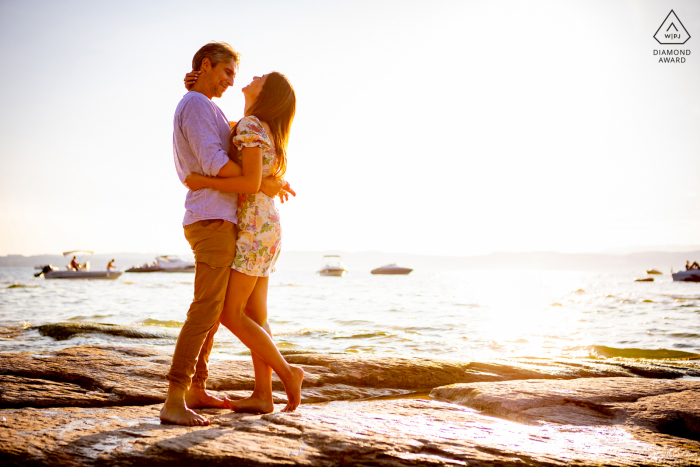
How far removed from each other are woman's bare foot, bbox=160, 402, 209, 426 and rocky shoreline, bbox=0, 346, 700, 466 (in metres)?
0.06

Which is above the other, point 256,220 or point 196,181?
point 196,181

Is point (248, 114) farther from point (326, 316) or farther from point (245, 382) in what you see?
point (326, 316)

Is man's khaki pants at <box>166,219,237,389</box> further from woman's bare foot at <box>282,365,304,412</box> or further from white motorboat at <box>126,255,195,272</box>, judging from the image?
white motorboat at <box>126,255,195,272</box>

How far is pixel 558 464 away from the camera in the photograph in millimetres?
1844

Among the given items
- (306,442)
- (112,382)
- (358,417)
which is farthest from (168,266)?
(306,442)

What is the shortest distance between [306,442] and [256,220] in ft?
3.50

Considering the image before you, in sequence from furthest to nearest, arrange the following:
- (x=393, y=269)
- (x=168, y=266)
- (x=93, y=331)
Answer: (x=393, y=269) → (x=168, y=266) → (x=93, y=331)

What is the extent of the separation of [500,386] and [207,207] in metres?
2.42

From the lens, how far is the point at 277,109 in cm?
249

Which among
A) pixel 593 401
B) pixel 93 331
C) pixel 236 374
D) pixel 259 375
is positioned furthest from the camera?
pixel 93 331

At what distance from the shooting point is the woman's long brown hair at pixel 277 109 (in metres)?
2.48

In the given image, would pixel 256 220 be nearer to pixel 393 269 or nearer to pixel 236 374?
pixel 236 374

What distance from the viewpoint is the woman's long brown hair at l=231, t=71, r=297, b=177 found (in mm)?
2482

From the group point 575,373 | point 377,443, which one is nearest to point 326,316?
point 575,373
